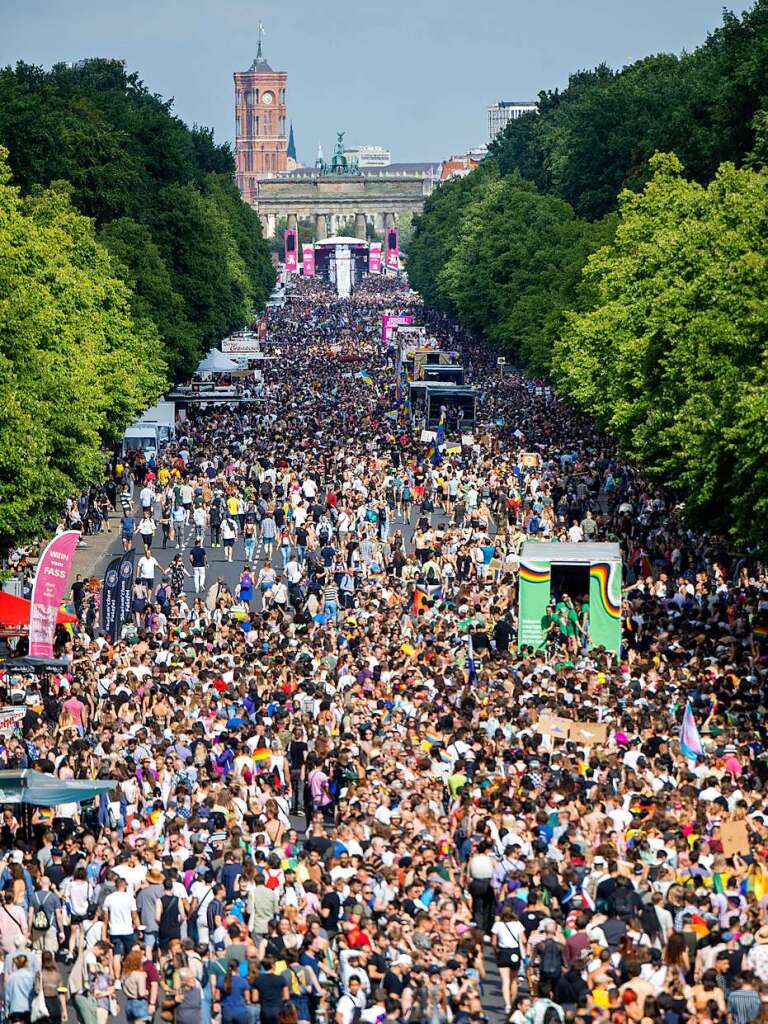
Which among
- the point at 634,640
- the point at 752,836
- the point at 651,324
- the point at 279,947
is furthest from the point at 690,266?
the point at 279,947

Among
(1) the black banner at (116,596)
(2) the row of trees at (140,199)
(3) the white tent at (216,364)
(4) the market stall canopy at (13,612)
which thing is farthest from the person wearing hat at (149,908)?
(3) the white tent at (216,364)

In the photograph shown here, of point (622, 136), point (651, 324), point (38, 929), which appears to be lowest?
point (38, 929)

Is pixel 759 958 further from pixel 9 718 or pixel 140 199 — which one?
pixel 140 199

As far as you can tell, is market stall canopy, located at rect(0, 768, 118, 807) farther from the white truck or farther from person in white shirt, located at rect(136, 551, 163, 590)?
the white truck

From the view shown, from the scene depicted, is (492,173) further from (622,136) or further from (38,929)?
(38,929)

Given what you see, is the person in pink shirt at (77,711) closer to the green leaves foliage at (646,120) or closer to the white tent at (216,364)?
the green leaves foliage at (646,120)
